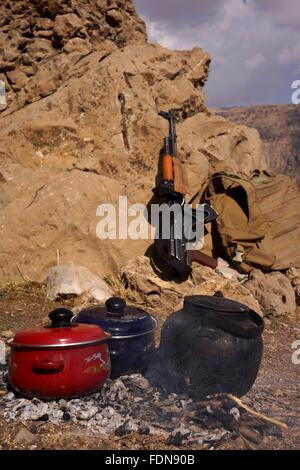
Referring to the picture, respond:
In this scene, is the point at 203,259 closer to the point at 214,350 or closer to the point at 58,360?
the point at 214,350

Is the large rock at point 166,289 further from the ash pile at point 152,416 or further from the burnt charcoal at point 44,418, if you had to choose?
the burnt charcoal at point 44,418

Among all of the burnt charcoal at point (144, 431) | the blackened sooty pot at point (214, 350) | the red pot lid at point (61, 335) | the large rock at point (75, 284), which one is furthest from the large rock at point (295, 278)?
the burnt charcoal at point (144, 431)

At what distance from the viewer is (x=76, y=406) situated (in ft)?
8.89

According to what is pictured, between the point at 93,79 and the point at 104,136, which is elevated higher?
the point at 93,79

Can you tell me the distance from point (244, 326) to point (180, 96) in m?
4.84

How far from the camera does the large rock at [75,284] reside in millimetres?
4895

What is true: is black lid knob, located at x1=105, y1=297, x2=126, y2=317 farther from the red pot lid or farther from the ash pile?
the ash pile

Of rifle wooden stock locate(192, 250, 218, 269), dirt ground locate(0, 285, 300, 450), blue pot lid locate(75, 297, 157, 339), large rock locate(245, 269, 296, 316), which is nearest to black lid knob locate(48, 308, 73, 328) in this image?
blue pot lid locate(75, 297, 157, 339)

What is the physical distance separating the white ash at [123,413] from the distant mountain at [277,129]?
51863mm

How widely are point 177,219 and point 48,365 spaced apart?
2986mm

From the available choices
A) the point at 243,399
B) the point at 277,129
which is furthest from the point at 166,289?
the point at 277,129

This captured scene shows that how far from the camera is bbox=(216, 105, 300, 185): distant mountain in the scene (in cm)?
5834
